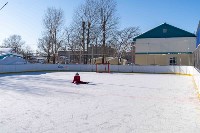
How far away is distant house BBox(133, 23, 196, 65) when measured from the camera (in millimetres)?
34688

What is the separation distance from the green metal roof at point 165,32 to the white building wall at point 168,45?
0.52 metres

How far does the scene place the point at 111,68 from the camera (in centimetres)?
2955

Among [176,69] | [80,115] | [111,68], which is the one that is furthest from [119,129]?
[111,68]

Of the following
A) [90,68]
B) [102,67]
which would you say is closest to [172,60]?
[102,67]

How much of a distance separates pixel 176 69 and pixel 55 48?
20302mm

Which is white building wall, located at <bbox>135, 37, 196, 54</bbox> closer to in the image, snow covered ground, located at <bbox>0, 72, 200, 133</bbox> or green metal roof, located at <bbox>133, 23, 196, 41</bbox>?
green metal roof, located at <bbox>133, 23, 196, 41</bbox>

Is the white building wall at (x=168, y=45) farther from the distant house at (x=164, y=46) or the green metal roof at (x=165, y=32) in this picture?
the green metal roof at (x=165, y=32)

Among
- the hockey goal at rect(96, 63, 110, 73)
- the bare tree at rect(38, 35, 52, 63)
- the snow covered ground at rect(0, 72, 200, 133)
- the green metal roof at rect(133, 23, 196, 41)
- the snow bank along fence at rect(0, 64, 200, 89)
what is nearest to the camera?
the snow covered ground at rect(0, 72, 200, 133)

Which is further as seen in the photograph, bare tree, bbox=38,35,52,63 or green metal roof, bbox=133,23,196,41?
bare tree, bbox=38,35,52,63

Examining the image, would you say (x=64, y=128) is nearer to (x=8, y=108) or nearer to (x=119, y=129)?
(x=119, y=129)

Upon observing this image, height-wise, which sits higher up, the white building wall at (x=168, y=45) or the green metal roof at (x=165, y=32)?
the green metal roof at (x=165, y=32)

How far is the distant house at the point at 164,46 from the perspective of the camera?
114 ft

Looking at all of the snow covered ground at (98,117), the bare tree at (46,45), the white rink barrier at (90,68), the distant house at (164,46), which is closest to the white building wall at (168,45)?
the distant house at (164,46)

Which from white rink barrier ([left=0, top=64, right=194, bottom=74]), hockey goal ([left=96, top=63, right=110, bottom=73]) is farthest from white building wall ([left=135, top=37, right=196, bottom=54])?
hockey goal ([left=96, top=63, right=110, bottom=73])
